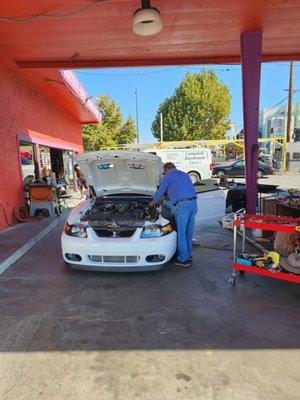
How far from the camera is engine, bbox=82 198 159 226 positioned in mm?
5035

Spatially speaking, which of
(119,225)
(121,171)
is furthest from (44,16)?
(119,225)

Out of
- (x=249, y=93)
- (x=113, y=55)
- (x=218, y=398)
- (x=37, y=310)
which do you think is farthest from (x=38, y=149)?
(x=218, y=398)

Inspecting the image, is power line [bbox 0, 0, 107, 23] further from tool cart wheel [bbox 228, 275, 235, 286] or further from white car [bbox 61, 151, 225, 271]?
tool cart wheel [bbox 228, 275, 235, 286]

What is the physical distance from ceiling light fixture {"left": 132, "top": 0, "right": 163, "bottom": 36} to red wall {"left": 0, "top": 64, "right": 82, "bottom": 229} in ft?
15.0

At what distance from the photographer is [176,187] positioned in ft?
17.4

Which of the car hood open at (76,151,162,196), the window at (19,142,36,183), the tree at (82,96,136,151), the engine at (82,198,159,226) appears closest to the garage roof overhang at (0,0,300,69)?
the window at (19,142,36,183)

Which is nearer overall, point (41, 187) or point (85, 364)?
point (85, 364)

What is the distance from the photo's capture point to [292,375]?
8.86 ft

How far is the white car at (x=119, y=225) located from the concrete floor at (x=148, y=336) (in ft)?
1.09

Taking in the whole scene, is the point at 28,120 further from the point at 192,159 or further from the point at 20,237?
the point at 192,159

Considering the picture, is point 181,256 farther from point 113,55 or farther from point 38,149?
point 38,149

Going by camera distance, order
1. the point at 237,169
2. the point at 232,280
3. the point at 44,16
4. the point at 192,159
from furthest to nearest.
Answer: the point at 237,169 → the point at 192,159 → the point at 44,16 → the point at 232,280

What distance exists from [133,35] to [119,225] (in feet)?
14.2

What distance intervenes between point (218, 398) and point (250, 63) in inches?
256
